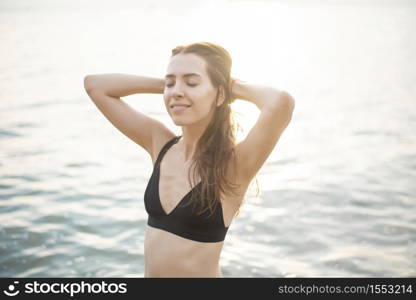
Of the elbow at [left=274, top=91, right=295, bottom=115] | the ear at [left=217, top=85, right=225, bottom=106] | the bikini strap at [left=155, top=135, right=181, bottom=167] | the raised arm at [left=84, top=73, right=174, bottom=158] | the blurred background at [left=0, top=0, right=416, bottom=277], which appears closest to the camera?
the elbow at [left=274, top=91, right=295, bottom=115]

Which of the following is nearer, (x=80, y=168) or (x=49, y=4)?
(x=80, y=168)

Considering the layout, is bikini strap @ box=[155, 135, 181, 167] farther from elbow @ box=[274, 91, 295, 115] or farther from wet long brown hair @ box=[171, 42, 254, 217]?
elbow @ box=[274, 91, 295, 115]

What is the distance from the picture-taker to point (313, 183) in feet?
39.4

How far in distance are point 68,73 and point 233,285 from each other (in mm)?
25395

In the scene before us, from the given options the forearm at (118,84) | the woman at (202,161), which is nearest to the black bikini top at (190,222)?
the woman at (202,161)

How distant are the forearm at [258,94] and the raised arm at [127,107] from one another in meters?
0.51

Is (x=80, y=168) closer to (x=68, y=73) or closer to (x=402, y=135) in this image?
(x=402, y=135)

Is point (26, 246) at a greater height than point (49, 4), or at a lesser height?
lesser

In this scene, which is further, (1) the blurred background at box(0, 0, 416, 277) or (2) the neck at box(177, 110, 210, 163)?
(1) the blurred background at box(0, 0, 416, 277)

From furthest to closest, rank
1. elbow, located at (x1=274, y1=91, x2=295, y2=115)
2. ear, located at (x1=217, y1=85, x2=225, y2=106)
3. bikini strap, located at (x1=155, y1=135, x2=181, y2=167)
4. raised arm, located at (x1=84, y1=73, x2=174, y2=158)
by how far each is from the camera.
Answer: raised arm, located at (x1=84, y1=73, x2=174, y2=158) < bikini strap, located at (x1=155, y1=135, x2=181, y2=167) < ear, located at (x1=217, y1=85, x2=225, y2=106) < elbow, located at (x1=274, y1=91, x2=295, y2=115)

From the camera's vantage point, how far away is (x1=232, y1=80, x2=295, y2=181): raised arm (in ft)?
10.1

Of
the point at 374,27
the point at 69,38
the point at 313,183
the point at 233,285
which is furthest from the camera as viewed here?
the point at 374,27

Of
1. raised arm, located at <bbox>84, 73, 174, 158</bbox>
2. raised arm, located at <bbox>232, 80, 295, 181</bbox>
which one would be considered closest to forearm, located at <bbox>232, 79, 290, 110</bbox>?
raised arm, located at <bbox>232, 80, 295, 181</bbox>

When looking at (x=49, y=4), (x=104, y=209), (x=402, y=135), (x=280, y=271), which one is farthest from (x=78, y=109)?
(x=49, y=4)
